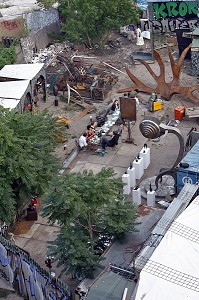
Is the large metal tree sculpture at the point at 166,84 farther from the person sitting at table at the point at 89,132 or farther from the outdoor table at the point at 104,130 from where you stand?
the person sitting at table at the point at 89,132

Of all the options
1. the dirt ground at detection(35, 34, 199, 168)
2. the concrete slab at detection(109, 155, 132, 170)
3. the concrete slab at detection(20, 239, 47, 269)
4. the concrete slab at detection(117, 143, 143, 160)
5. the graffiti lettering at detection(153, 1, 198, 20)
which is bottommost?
the concrete slab at detection(20, 239, 47, 269)

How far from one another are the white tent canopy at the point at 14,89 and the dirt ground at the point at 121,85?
2.36m

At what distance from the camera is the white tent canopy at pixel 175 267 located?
1322cm

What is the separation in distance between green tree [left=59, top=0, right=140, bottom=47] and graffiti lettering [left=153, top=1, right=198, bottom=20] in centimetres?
212

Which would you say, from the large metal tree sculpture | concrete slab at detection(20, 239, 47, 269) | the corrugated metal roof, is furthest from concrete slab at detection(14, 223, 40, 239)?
the large metal tree sculpture

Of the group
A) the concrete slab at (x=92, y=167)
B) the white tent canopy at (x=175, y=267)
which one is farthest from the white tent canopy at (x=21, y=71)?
the white tent canopy at (x=175, y=267)

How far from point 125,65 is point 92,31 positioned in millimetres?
3148

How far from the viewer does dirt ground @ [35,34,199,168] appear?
28208 mm

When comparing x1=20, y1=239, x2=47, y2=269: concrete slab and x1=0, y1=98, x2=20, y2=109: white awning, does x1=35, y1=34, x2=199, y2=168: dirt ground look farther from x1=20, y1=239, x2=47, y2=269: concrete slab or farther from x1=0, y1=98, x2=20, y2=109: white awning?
x1=20, y1=239, x2=47, y2=269: concrete slab

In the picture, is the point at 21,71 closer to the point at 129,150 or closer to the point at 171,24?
the point at 129,150

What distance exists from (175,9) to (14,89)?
12.6 metres

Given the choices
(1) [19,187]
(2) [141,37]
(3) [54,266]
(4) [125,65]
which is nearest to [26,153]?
(1) [19,187]

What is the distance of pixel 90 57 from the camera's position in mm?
36469

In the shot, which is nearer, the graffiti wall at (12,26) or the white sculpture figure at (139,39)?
the graffiti wall at (12,26)
